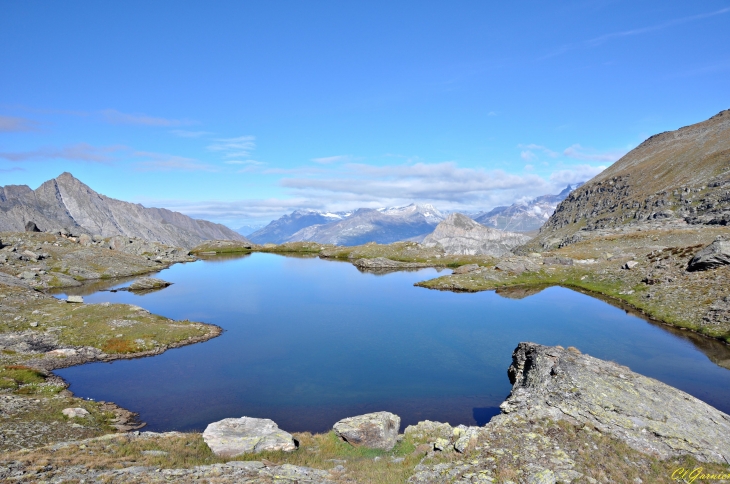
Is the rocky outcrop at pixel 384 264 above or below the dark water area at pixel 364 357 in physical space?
above

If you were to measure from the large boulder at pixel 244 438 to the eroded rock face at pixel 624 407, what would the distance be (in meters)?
14.3

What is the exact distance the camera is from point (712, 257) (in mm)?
61812

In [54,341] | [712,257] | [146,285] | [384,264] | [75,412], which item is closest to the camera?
[75,412]

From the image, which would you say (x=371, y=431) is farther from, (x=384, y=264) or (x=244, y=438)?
(x=384, y=264)

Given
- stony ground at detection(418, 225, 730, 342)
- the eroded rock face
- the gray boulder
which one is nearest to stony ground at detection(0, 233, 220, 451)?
the gray boulder

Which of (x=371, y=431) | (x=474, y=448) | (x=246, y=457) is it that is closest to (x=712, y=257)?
(x=474, y=448)

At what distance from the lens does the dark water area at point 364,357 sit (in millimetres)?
35156

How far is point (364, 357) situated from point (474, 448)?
26.0 metres

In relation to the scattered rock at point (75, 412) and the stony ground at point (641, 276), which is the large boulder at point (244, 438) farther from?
the stony ground at point (641, 276)

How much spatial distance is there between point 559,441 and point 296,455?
15.7 meters

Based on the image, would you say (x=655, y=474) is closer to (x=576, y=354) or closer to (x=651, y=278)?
(x=576, y=354)

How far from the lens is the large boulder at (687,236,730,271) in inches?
2398

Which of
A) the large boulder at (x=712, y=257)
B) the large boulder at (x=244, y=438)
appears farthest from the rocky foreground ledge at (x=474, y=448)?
the large boulder at (x=712, y=257)

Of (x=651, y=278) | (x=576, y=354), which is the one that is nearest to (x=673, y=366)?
(x=576, y=354)
